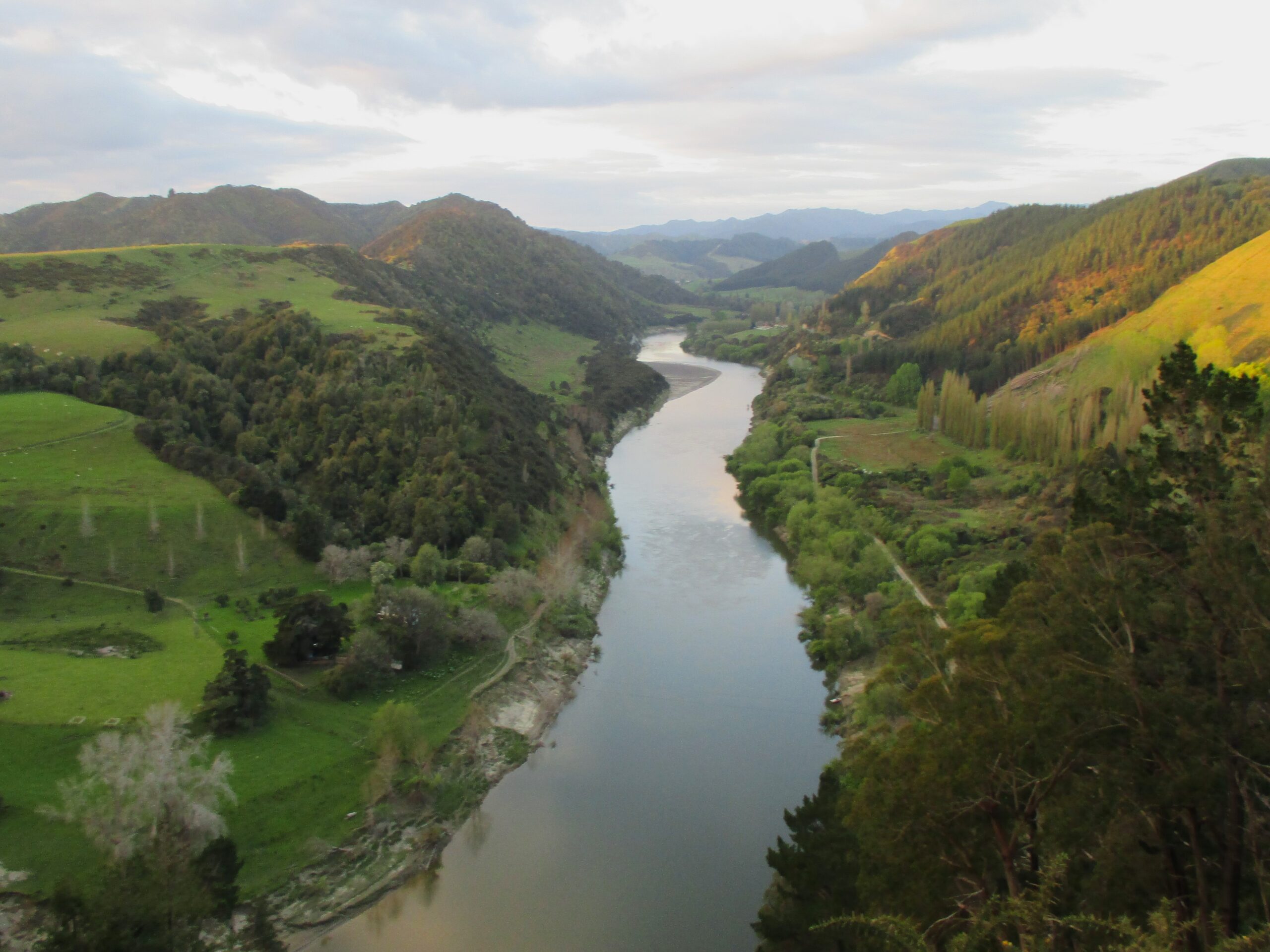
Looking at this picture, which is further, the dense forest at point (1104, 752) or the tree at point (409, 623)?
the tree at point (409, 623)

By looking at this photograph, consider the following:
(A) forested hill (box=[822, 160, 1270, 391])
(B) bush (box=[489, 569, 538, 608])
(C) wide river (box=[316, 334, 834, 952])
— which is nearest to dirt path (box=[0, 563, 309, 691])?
(B) bush (box=[489, 569, 538, 608])

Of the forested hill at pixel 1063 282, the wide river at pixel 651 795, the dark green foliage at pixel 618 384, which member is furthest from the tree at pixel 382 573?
the forested hill at pixel 1063 282

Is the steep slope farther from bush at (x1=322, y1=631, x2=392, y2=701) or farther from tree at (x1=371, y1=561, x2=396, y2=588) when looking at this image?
bush at (x1=322, y1=631, x2=392, y2=701)

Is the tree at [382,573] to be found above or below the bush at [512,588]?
above

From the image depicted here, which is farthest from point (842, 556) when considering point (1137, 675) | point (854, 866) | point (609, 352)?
point (609, 352)

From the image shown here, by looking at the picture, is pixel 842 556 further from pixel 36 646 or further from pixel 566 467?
pixel 36 646

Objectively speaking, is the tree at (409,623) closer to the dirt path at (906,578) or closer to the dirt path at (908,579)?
the dirt path at (906,578)
